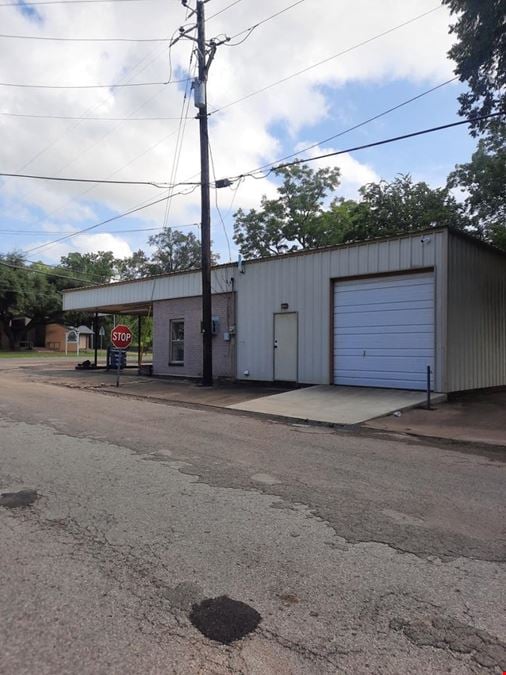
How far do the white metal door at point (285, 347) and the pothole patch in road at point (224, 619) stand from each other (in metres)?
12.8

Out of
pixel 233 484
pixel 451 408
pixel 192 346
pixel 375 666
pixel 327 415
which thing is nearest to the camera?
pixel 375 666

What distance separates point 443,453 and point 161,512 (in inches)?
191

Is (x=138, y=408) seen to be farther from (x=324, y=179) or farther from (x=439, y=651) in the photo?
(x=324, y=179)

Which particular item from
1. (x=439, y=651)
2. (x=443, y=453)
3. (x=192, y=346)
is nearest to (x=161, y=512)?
(x=439, y=651)

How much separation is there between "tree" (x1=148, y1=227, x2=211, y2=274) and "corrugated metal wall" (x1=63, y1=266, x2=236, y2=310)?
37.0 m

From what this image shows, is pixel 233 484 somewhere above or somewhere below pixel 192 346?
below

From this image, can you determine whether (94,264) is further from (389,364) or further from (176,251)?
(389,364)

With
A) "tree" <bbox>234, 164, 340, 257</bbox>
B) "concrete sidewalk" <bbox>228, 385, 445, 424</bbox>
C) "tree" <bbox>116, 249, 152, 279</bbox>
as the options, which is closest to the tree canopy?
"tree" <bbox>234, 164, 340, 257</bbox>

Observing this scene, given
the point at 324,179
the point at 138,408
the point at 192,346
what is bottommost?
the point at 138,408

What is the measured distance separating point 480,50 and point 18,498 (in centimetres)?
1444

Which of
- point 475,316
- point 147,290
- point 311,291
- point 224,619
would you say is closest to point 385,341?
point 475,316

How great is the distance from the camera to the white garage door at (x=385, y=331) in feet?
42.8

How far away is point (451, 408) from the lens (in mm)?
11672

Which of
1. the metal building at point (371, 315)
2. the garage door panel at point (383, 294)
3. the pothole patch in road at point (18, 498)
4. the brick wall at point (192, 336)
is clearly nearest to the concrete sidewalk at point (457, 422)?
the metal building at point (371, 315)
